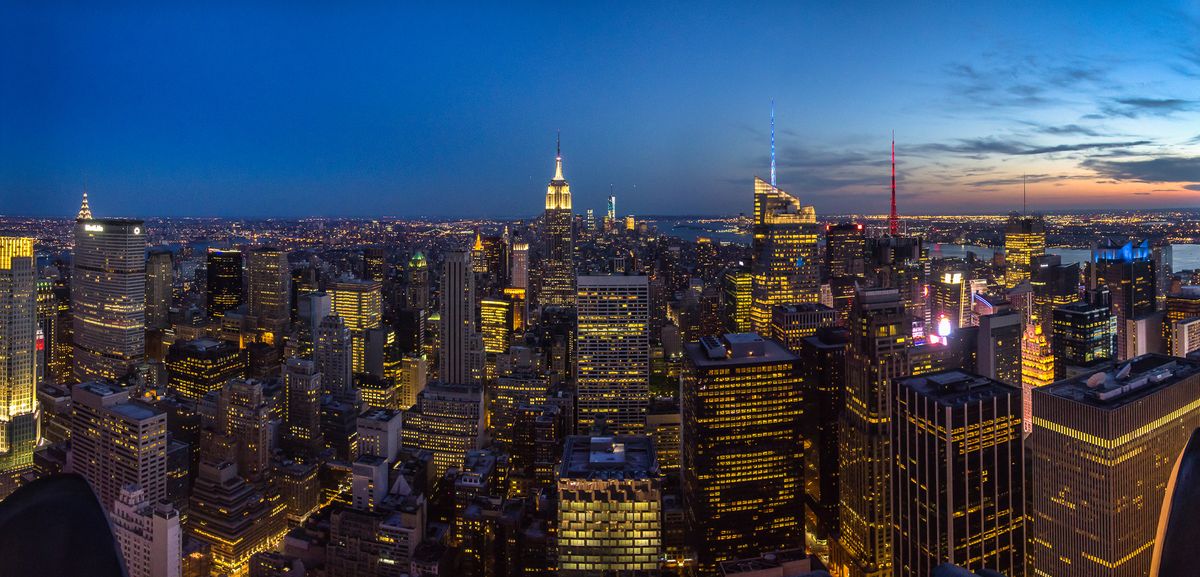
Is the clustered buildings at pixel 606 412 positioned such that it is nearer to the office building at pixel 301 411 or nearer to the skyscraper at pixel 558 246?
the office building at pixel 301 411

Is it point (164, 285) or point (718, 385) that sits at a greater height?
point (164, 285)

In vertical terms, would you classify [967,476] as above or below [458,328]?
below

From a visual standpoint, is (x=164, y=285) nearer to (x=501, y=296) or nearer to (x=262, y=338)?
(x=262, y=338)

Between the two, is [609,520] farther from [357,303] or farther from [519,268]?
[519,268]

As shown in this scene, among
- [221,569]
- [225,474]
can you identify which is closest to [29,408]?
[225,474]

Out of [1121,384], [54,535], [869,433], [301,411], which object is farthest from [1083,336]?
[54,535]

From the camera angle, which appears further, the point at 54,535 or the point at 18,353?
the point at 18,353
